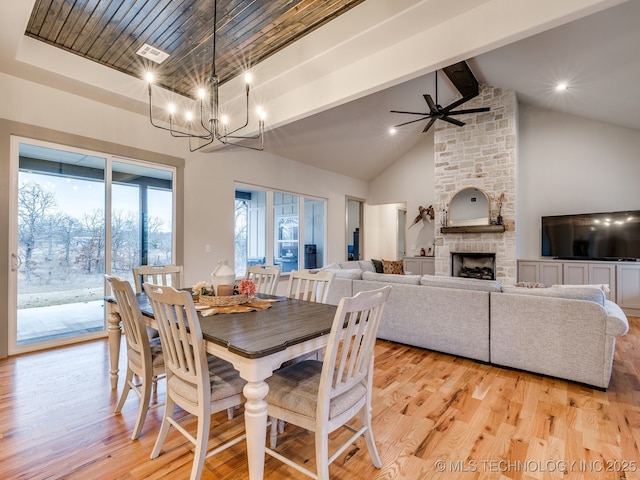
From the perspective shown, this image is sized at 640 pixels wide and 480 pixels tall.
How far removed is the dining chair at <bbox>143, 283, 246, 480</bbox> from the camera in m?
1.48

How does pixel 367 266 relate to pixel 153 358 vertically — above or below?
above

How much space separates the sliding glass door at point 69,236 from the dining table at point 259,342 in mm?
2282

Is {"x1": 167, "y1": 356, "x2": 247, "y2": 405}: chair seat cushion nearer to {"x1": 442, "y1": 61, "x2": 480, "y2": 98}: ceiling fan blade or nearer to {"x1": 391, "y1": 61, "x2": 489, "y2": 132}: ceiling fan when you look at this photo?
{"x1": 391, "y1": 61, "x2": 489, "y2": 132}: ceiling fan

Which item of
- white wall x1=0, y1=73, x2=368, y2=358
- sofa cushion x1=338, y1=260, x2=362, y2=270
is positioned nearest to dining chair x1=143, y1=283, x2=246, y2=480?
white wall x1=0, y1=73, x2=368, y2=358

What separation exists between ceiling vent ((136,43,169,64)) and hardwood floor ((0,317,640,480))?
3.06m

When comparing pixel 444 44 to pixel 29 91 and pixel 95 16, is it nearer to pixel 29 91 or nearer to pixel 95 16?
pixel 95 16

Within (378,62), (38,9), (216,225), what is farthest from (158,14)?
(216,225)

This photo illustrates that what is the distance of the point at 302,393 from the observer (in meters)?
1.52

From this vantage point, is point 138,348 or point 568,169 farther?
point 568,169

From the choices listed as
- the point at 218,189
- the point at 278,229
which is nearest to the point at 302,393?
the point at 218,189

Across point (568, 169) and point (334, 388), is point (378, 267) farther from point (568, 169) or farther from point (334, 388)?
point (334, 388)

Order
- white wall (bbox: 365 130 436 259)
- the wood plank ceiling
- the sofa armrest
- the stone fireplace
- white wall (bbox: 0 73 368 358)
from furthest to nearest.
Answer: white wall (bbox: 365 130 436 259) < the stone fireplace < white wall (bbox: 0 73 368 358) < the wood plank ceiling < the sofa armrest

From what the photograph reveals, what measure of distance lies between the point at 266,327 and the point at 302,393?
15.0 inches

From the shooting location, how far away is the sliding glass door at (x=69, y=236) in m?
3.41
